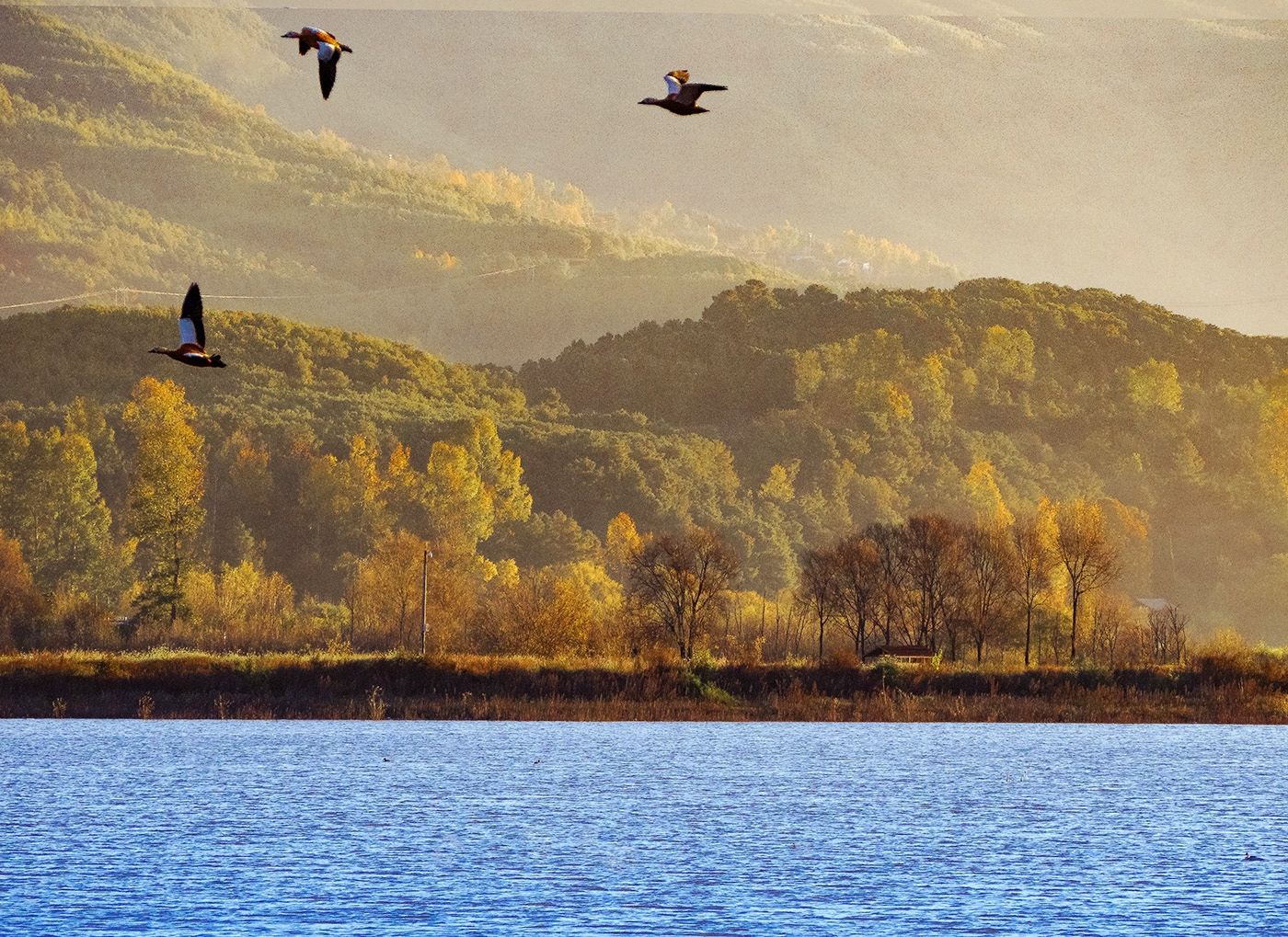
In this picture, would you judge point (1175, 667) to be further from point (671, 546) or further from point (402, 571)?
point (402, 571)

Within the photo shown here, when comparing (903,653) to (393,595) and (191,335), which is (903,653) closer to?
(393,595)

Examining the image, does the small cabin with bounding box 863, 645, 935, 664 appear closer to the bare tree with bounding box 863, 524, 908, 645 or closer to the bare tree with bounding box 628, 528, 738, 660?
the bare tree with bounding box 863, 524, 908, 645

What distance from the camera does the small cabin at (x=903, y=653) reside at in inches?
5300

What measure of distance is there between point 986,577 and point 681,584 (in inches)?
971

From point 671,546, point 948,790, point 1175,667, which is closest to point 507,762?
point 948,790

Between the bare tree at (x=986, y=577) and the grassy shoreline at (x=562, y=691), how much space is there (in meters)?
38.3

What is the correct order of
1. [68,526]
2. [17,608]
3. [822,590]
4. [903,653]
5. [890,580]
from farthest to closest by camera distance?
[68,526] → [890,580] → [822,590] → [17,608] → [903,653]

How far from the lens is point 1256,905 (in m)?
48.3

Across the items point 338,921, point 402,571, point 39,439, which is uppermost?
point 39,439

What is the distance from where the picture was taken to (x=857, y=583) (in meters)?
150

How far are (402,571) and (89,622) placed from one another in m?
29.6

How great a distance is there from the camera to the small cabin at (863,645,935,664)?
134625 millimetres

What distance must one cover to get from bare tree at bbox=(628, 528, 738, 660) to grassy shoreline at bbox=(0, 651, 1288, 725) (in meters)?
31.5

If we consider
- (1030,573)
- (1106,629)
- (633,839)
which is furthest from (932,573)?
(633,839)
